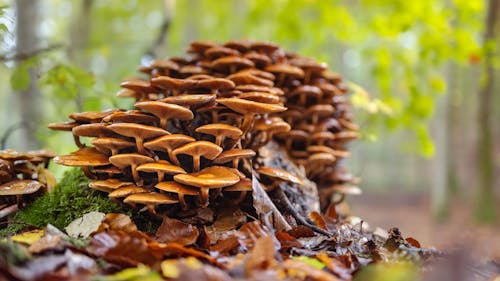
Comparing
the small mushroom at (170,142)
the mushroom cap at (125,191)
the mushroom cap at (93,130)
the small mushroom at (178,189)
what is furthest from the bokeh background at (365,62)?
the mushroom cap at (125,191)

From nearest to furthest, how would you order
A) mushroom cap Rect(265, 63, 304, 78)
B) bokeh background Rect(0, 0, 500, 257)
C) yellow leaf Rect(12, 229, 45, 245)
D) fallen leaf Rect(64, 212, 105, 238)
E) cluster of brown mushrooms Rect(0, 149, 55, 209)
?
yellow leaf Rect(12, 229, 45, 245) < fallen leaf Rect(64, 212, 105, 238) < cluster of brown mushrooms Rect(0, 149, 55, 209) < mushroom cap Rect(265, 63, 304, 78) < bokeh background Rect(0, 0, 500, 257)

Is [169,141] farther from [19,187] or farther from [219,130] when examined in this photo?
[19,187]

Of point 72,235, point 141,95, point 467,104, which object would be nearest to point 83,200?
point 72,235

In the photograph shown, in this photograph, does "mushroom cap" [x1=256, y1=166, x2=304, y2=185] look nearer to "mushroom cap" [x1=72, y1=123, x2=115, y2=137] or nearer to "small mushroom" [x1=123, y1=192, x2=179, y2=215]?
"small mushroom" [x1=123, y1=192, x2=179, y2=215]

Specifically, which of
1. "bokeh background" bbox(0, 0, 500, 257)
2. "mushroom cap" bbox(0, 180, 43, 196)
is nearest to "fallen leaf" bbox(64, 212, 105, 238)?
"mushroom cap" bbox(0, 180, 43, 196)

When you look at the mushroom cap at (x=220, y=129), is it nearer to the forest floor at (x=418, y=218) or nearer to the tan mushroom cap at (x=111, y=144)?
the tan mushroom cap at (x=111, y=144)

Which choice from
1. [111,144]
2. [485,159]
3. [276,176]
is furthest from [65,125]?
[485,159]
